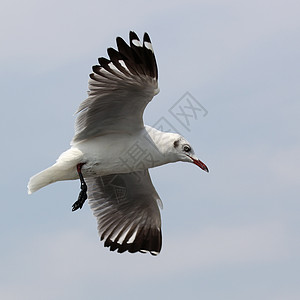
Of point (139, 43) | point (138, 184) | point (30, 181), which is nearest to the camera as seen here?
point (139, 43)

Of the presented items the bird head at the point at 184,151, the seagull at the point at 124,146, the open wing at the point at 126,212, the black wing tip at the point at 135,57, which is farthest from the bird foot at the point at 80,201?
the black wing tip at the point at 135,57

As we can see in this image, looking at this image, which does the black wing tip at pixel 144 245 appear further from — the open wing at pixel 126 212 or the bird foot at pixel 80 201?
the bird foot at pixel 80 201

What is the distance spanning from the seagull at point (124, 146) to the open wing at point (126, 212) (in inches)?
0.7

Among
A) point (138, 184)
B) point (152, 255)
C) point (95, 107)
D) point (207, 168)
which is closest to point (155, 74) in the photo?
point (95, 107)

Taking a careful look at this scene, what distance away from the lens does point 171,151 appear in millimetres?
11281

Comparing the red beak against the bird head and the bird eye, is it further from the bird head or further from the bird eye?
the bird eye

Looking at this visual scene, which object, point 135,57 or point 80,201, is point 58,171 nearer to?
point 80,201

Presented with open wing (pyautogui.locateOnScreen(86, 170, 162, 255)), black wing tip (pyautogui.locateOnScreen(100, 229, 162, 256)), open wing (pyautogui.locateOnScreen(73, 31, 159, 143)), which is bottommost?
black wing tip (pyautogui.locateOnScreen(100, 229, 162, 256))

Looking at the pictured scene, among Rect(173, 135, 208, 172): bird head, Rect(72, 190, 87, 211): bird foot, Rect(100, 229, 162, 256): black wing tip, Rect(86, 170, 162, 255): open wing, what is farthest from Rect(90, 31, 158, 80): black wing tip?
Rect(100, 229, 162, 256): black wing tip

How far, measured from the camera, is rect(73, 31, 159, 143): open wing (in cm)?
1041

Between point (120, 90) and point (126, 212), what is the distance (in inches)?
116

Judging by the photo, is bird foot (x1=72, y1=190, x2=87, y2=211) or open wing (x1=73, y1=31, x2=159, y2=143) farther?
bird foot (x1=72, y1=190, x2=87, y2=211)

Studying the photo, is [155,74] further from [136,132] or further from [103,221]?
[103,221]

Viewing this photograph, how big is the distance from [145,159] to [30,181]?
5.62ft
